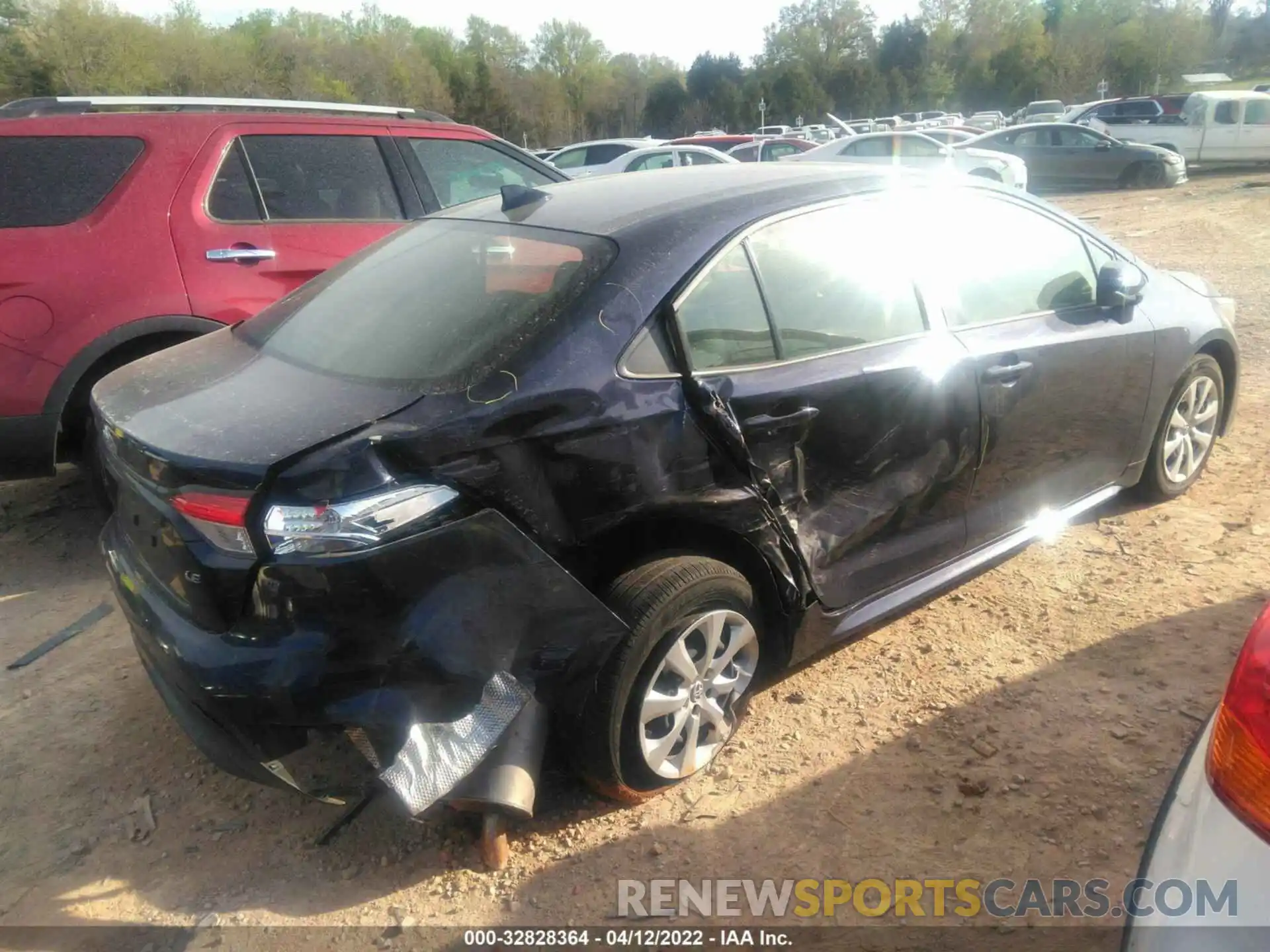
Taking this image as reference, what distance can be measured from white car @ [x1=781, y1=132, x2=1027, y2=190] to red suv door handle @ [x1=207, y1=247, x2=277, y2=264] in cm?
1261

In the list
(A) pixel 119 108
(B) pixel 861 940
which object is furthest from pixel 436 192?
(B) pixel 861 940

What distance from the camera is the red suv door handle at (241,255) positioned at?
4.31m

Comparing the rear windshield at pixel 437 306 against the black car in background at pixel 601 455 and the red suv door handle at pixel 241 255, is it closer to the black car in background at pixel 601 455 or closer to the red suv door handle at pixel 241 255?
the black car in background at pixel 601 455

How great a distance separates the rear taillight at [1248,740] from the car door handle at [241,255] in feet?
13.7

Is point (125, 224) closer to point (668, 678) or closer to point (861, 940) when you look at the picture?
point (668, 678)

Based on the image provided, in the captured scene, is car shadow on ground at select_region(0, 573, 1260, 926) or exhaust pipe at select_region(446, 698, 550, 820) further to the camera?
car shadow on ground at select_region(0, 573, 1260, 926)

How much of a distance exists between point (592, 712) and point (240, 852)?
1060 mm

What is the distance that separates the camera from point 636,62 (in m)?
82.6

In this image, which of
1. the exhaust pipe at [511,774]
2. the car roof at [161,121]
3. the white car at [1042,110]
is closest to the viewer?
the exhaust pipe at [511,774]

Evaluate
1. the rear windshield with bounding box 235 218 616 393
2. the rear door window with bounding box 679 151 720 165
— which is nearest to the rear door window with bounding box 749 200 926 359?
the rear windshield with bounding box 235 218 616 393

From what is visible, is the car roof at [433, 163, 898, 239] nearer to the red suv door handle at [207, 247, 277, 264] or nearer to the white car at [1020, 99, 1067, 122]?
the red suv door handle at [207, 247, 277, 264]

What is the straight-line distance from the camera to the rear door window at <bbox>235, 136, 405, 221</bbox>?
469 centimetres

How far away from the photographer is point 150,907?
2408mm

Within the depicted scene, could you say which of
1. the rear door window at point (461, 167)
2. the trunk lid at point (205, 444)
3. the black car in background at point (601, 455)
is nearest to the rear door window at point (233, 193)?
the rear door window at point (461, 167)
